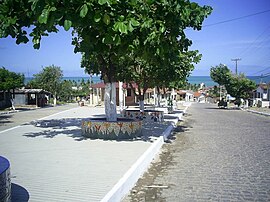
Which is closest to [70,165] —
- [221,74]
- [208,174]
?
[208,174]

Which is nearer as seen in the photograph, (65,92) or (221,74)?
(221,74)

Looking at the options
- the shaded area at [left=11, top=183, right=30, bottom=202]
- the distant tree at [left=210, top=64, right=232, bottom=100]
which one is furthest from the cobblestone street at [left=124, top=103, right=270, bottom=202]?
the distant tree at [left=210, top=64, right=232, bottom=100]

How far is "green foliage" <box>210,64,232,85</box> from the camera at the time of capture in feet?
143

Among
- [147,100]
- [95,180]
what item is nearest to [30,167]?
[95,180]

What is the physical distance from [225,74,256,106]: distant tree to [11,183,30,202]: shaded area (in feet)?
137

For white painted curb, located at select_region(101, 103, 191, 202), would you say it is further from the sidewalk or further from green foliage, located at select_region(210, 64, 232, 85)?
green foliage, located at select_region(210, 64, 232, 85)

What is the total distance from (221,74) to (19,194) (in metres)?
42.0

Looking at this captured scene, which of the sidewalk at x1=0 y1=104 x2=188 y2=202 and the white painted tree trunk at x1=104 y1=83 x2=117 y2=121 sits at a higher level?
the white painted tree trunk at x1=104 y1=83 x2=117 y2=121

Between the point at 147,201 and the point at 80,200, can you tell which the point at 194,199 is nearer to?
the point at 147,201

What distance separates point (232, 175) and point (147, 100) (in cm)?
4780

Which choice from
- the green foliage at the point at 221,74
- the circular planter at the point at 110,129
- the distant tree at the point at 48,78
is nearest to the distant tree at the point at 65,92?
the distant tree at the point at 48,78

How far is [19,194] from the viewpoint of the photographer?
5.27 metres

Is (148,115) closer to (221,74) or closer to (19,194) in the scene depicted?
(19,194)

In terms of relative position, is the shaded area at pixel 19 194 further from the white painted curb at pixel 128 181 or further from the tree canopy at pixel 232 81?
the tree canopy at pixel 232 81
